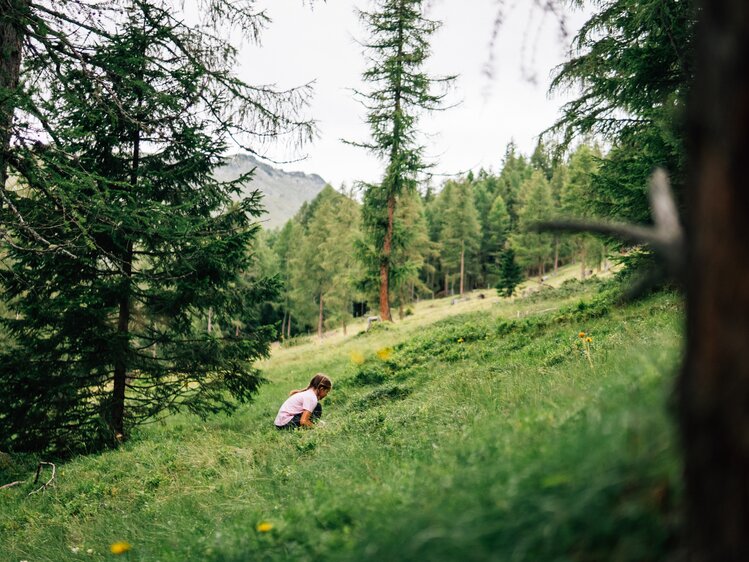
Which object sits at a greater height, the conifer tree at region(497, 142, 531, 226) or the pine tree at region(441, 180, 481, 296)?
the conifer tree at region(497, 142, 531, 226)

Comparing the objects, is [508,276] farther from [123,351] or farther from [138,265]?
[123,351]

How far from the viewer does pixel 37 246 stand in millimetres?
7590

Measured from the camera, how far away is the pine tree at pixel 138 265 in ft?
25.2

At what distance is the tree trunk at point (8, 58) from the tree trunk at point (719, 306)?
6.70 metres

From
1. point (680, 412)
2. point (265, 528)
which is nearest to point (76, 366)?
point (265, 528)

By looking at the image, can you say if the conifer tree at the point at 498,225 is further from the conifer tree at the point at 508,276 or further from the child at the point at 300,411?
the child at the point at 300,411

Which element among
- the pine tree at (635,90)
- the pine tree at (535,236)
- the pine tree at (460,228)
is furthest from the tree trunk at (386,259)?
the pine tree at (460,228)

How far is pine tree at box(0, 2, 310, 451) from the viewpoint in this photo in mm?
7684

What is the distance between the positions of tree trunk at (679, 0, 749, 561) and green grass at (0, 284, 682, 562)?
9.8 inches

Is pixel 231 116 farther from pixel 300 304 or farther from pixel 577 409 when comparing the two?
pixel 300 304

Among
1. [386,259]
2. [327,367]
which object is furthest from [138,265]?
[386,259]

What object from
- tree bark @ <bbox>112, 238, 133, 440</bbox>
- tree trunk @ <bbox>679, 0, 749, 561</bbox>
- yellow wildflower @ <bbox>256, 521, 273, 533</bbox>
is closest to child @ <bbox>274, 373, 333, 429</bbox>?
tree bark @ <bbox>112, 238, 133, 440</bbox>

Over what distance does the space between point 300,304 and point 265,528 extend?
5125 centimetres

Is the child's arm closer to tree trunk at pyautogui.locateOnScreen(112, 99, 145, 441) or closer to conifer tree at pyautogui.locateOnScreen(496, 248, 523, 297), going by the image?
tree trunk at pyautogui.locateOnScreen(112, 99, 145, 441)
